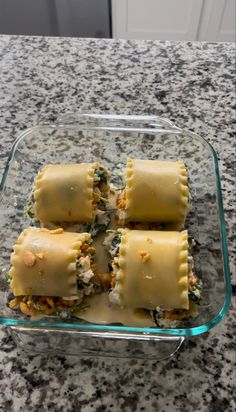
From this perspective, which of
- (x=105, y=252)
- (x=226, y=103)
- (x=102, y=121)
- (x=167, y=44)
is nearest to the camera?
(x=105, y=252)

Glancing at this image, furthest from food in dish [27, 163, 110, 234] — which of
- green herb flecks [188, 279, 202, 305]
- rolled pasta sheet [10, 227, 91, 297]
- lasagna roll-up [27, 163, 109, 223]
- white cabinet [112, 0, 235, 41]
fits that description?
white cabinet [112, 0, 235, 41]

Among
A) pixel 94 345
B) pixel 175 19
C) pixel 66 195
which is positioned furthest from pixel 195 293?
pixel 175 19

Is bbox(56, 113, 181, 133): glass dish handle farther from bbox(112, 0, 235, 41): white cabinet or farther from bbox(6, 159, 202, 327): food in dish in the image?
bbox(112, 0, 235, 41): white cabinet

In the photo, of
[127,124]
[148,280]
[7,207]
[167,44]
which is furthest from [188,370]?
[167,44]

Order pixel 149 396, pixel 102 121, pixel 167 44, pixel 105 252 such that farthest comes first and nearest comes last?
pixel 167 44 → pixel 102 121 → pixel 105 252 → pixel 149 396

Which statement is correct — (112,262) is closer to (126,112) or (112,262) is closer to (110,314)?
(110,314)

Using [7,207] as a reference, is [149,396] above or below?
below

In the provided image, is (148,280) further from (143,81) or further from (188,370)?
(143,81)
